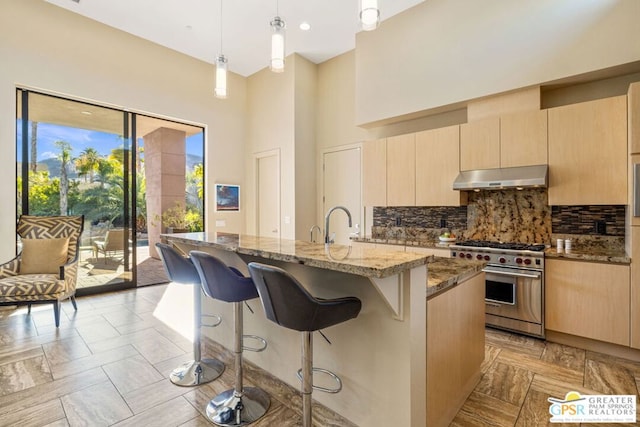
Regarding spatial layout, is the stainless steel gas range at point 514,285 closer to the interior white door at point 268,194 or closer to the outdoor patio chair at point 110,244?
the interior white door at point 268,194

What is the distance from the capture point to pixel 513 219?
11.9ft

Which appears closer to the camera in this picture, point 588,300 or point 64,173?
point 588,300

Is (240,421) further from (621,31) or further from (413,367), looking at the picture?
(621,31)

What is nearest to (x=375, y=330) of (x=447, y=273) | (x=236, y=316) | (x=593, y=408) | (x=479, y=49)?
(x=447, y=273)

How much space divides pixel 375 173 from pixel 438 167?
0.93m

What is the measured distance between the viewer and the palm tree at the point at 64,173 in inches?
170

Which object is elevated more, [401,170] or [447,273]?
[401,170]

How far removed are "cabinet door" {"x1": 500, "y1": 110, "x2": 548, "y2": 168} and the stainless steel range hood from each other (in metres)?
0.09

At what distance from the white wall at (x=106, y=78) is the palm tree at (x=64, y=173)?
52 centimetres

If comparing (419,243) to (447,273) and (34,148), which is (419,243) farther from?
(34,148)

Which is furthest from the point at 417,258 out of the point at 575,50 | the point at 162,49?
the point at 162,49

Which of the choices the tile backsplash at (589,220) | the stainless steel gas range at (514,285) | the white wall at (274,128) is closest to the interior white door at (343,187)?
the white wall at (274,128)

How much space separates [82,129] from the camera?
4.47 metres

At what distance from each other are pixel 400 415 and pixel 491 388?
111 cm
